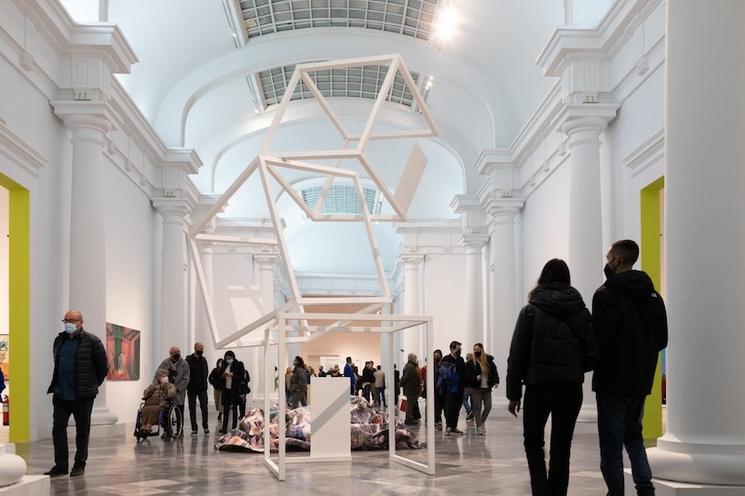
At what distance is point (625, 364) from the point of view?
224 inches

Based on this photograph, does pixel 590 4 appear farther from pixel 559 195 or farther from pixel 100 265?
pixel 100 265

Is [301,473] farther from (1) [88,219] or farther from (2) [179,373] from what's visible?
(1) [88,219]

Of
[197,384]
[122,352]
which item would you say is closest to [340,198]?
[122,352]

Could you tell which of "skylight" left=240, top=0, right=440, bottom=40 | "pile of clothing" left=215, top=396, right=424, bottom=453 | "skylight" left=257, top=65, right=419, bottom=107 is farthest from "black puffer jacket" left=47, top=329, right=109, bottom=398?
"skylight" left=257, top=65, right=419, bottom=107

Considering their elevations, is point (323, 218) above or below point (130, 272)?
above

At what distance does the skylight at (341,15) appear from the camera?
21.2 metres

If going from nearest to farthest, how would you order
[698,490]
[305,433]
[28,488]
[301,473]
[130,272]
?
[698,490]
[28,488]
[301,473]
[305,433]
[130,272]

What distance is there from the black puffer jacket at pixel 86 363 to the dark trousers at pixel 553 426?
518cm

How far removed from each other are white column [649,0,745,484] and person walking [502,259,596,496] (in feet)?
2.13

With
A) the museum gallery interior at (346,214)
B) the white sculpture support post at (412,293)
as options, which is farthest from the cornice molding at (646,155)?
the white sculpture support post at (412,293)

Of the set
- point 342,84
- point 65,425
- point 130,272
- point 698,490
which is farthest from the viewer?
Answer: point 342,84

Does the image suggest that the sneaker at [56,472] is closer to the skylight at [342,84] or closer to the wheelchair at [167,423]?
the wheelchair at [167,423]

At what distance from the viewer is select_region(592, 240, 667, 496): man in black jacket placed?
5.68m

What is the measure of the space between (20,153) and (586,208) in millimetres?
8692
